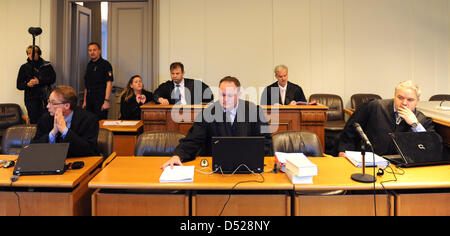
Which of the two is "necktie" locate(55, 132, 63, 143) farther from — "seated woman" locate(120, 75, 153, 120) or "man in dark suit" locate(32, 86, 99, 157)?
"seated woman" locate(120, 75, 153, 120)

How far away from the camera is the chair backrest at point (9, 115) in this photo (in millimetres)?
5488

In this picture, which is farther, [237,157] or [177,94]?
[177,94]

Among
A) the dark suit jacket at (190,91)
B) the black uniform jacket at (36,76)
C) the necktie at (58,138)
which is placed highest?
the black uniform jacket at (36,76)

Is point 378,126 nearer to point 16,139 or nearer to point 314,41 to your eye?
point 16,139

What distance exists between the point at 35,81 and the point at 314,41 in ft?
14.6

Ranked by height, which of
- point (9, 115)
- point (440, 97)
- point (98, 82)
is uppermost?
point (98, 82)

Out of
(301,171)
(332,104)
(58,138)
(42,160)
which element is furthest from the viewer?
(332,104)

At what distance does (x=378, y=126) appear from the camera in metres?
3.09

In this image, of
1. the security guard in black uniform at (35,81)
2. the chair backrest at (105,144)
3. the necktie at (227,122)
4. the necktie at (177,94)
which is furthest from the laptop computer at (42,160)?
the security guard in black uniform at (35,81)

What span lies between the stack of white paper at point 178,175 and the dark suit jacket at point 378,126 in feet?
4.85

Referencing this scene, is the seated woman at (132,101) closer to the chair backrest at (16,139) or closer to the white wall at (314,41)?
the white wall at (314,41)

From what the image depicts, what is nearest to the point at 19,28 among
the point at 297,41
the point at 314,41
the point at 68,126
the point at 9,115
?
the point at 9,115

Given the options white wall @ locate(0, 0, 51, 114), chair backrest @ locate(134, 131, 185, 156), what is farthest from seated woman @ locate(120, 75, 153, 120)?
chair backrest @ locate(134, 131, 185, 156)

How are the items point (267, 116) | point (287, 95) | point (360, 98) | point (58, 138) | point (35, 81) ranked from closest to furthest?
point (58, 138) < point (267, 116) < point (287, 95) < point (35, 81) < point (360, 98)
